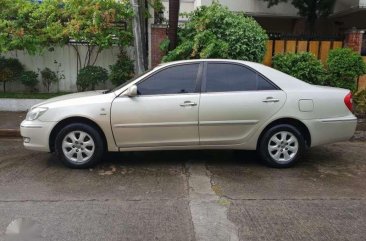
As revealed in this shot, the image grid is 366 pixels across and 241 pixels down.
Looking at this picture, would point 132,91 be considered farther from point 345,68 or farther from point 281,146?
point 345,68

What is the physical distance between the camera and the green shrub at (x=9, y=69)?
11.1 meters

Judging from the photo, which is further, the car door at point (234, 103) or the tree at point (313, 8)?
the tree at point (313, 8)

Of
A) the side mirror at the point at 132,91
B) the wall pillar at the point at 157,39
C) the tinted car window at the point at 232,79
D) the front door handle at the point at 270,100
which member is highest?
the wall pillar at the point at 157,39

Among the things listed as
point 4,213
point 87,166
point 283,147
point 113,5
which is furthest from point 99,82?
point 4,213

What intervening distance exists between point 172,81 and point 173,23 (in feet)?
13.9

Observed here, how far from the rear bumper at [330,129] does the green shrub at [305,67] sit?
12.1 ft

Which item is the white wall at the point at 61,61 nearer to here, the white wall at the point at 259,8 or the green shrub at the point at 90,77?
the green shrub at the point at 90,77

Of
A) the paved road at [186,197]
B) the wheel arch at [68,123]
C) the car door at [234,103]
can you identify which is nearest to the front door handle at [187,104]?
the car door at [234,103]

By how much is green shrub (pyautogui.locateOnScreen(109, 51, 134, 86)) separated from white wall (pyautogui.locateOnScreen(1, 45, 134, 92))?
16.4 inches

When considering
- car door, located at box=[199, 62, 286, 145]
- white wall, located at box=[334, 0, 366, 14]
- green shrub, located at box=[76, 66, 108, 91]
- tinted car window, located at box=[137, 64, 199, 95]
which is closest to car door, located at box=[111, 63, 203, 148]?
tinted car window, located at box=[137, 64, 199, 95]

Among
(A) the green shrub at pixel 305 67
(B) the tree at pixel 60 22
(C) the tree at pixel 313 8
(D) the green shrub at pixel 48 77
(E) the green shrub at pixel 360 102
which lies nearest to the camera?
(A) the green shrub at pixel 305 67

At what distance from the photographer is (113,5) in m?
10.8

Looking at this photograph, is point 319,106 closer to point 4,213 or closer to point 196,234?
point 196,234

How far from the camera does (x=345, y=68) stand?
10.2 metres
